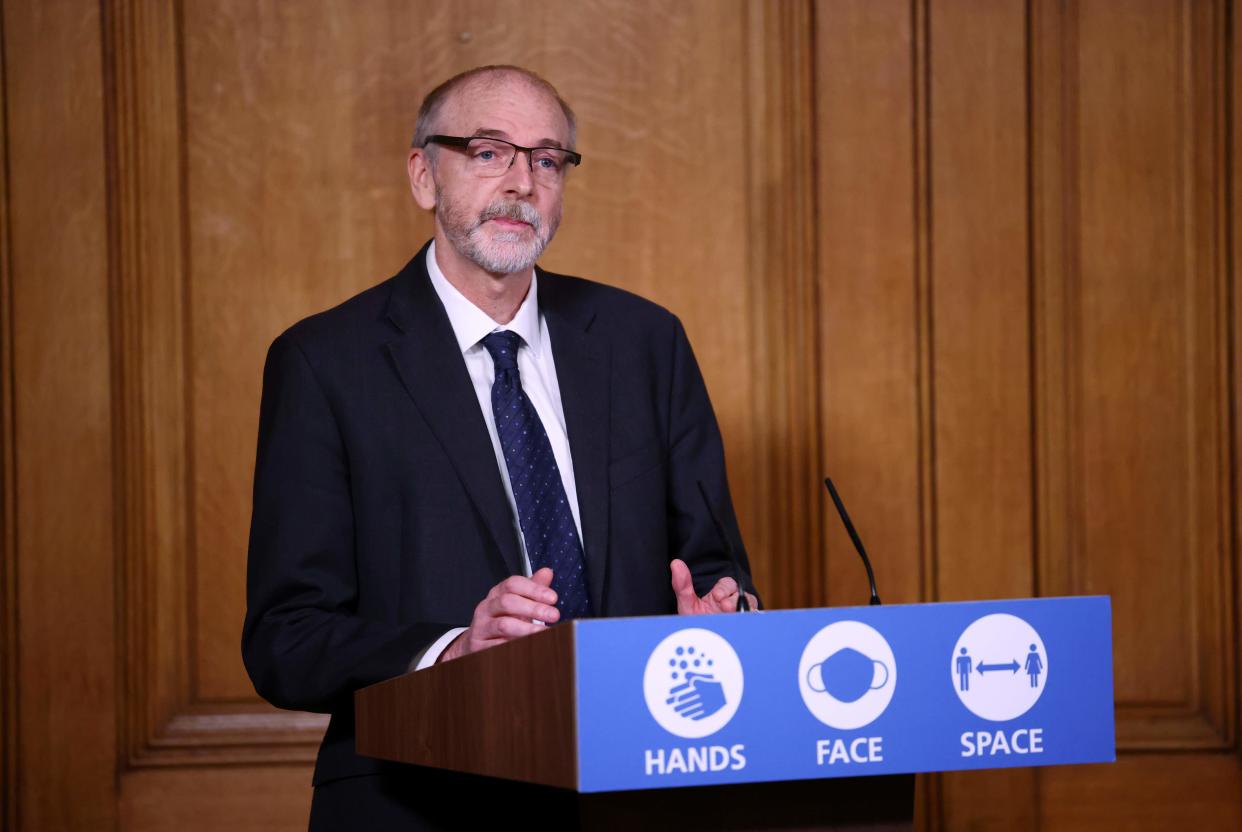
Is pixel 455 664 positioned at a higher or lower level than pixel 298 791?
higher

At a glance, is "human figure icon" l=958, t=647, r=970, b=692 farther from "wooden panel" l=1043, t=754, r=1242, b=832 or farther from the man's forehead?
"wooden panel" l=1043, t=754, r=1242, b=832

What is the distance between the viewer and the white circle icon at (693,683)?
3.64 ft

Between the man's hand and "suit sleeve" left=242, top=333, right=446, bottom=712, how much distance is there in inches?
12.6

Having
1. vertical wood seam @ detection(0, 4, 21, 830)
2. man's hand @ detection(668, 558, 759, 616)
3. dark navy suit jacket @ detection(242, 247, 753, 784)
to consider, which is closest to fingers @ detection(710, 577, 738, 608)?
man's hand @ detection(668, 558, 759, 616)

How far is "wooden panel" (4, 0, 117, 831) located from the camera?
304 cm

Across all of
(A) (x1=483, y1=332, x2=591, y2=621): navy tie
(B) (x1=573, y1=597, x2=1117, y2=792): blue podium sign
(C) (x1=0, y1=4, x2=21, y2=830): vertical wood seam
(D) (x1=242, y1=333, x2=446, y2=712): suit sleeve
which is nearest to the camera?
(B) (x1=573, y1=597, x2=1117, y2=792): blue podium sign

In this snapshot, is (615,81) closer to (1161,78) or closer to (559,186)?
(559,186)

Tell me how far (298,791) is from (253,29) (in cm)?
175

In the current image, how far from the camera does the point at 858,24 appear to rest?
128 inches

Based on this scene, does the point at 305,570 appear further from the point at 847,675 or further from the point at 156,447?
the point at 156,447

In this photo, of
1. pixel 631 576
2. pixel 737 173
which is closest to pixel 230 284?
pixel 737 173

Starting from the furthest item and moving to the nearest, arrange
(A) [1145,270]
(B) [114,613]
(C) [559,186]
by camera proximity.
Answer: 1. (A) [1145,270]
2. (B) [114,613]
3. (C) [559,186]

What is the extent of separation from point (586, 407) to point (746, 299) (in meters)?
1.17

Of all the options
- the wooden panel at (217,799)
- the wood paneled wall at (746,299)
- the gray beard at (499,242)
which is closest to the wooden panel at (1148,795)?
the wood paneled wall at (746,299)
